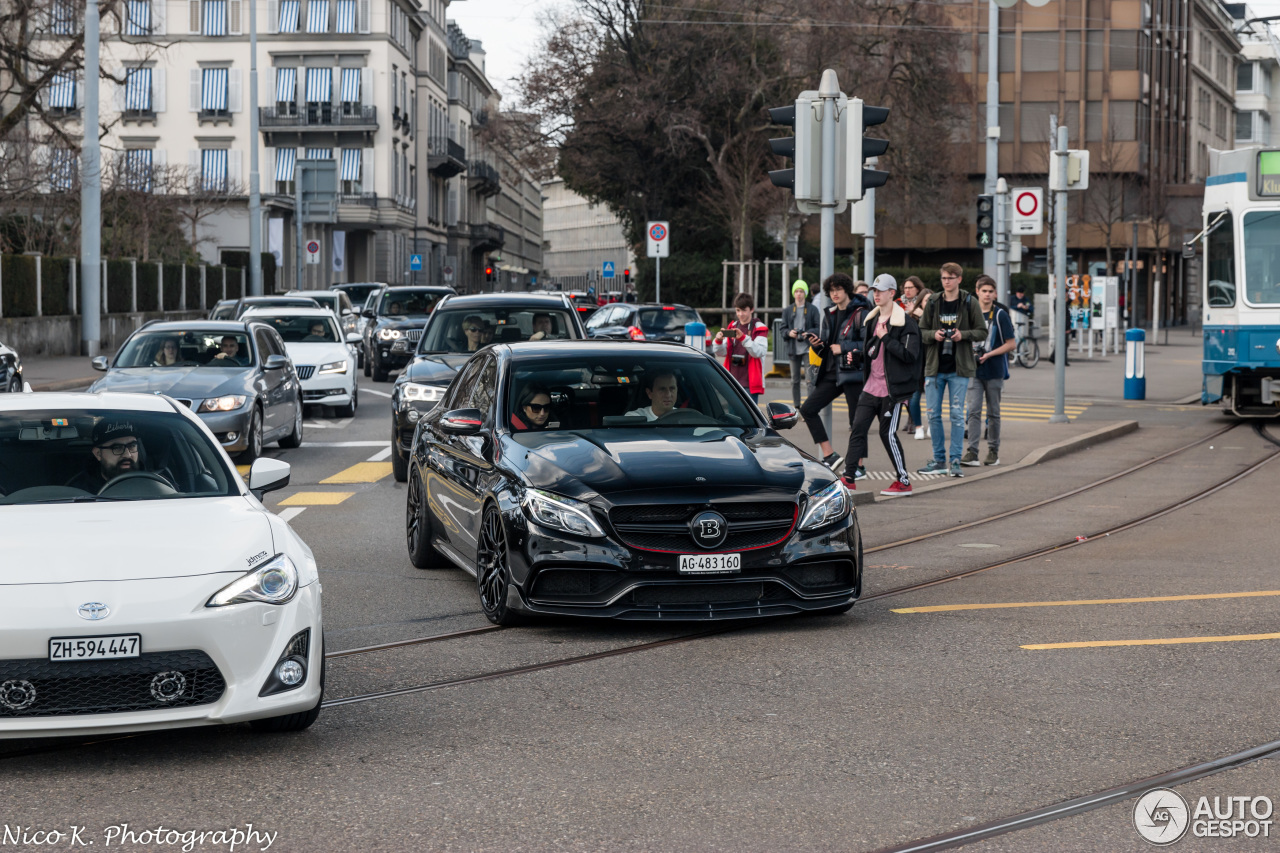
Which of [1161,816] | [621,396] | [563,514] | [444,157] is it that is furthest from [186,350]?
[444,157]

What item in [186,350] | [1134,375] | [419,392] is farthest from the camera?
[1134,375]

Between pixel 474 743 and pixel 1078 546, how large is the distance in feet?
21.3

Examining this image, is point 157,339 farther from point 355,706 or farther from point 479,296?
→ point 355,706

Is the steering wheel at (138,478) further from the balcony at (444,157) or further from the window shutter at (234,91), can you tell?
the balcony at (444,157)

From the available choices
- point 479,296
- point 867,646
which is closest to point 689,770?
point 867,646

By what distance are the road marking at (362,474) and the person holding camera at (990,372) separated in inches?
219

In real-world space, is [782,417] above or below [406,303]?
below

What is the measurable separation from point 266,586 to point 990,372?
1156 centimetres

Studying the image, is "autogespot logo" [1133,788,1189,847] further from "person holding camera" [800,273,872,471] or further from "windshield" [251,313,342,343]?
"windshield" [251,313,342,343]

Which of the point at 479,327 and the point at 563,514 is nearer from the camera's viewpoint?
the point at 563,514

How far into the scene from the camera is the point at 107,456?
6.94 metres

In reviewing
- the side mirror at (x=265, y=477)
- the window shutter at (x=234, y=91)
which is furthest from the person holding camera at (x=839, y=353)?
the window shutter at (x=234, y=91)

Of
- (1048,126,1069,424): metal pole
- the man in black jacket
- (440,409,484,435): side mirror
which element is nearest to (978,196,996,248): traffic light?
(1048,126,1069,424): metal pole

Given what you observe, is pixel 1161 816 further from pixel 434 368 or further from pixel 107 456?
pixel 434 368
